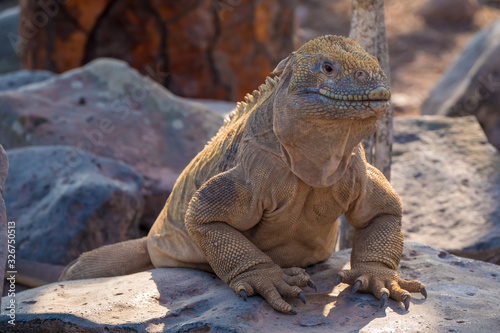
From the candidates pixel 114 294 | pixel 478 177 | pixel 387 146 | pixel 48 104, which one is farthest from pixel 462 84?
pixel 114 294

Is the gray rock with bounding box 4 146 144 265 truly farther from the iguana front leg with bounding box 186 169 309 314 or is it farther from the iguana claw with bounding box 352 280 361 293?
the iguana claw with bounding box 352 280 361 293

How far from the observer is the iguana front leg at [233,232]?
13.3 feet

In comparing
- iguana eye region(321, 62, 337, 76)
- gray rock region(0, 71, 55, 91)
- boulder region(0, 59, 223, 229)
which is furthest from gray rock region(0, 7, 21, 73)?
iguana eye region(321, 62, 337, 76)

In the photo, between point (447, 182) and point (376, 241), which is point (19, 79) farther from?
point (376, 241)

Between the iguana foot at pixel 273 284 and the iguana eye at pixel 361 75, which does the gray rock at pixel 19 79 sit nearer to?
the iguana foot at pixel 273 284

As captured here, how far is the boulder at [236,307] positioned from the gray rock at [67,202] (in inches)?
57.5

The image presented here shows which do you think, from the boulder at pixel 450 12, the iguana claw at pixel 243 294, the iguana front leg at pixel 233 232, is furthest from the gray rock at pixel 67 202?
the boulder at pixel 450 12

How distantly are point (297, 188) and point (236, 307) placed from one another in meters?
0.78

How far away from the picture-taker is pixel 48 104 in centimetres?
809

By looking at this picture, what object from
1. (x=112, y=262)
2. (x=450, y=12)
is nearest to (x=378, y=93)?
(x=112, y=262)

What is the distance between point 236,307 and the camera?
3820mm

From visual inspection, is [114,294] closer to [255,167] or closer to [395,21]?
[255,167]

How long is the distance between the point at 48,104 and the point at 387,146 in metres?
4.18

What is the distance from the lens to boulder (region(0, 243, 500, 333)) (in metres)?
3.67
